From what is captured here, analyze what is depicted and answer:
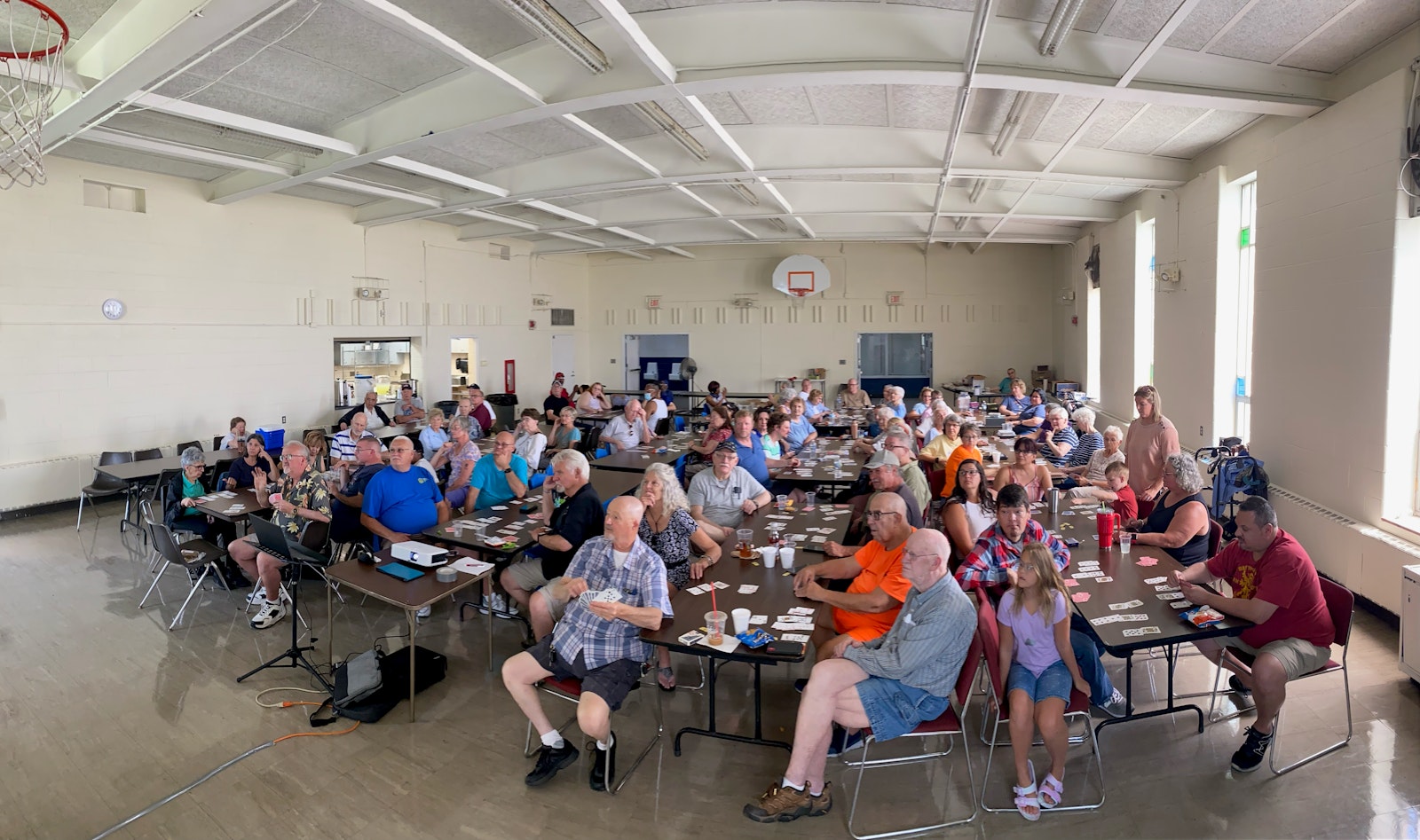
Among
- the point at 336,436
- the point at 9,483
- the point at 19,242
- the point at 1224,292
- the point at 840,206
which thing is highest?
the point at 840,206

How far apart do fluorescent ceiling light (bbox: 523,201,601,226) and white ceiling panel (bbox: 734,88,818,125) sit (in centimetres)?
390

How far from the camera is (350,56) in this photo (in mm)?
5609

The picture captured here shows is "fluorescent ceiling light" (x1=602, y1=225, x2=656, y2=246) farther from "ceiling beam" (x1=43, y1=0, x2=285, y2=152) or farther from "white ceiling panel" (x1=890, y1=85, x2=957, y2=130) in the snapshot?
"ceiling beam" (x1=43, y1=0, x2=285, y2=152)

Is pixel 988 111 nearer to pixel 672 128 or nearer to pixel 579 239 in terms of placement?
pixel 672 128

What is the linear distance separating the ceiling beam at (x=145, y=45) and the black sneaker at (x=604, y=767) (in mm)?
4475

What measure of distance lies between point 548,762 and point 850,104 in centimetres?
601

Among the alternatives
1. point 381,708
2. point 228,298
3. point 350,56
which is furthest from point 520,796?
point 228,298

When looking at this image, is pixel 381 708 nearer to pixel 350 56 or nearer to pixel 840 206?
pixel 350 56

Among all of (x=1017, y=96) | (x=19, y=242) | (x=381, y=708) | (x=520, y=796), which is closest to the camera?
(x=520, y=796)

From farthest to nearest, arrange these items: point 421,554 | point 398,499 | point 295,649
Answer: point 398,499
point 295,649
point 421,554

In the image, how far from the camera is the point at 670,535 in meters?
4.05

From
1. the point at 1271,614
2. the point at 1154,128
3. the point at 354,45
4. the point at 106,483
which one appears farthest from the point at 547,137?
the point at 1271,614

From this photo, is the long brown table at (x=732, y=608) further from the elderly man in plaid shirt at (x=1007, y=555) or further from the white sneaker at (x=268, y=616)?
the white sneaker at (x=268, y=616)

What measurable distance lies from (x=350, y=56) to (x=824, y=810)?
623 centimetres
